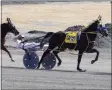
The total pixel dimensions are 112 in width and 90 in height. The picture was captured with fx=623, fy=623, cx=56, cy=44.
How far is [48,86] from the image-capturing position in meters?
14.2

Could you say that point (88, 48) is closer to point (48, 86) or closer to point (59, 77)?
point (59, 77)

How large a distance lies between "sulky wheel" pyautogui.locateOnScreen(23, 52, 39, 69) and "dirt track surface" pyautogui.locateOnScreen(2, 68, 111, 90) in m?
2.55

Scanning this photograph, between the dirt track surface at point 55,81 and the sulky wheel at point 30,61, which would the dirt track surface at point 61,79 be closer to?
the dirt track surface at point 55,81

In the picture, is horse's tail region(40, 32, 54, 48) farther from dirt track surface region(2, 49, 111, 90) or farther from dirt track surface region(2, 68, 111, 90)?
dirt track surface region(2, 68, 111, 90)

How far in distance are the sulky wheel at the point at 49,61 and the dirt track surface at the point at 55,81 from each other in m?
2.34

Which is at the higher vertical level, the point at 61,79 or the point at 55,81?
the point at 55,81

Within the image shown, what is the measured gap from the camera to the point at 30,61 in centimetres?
2100

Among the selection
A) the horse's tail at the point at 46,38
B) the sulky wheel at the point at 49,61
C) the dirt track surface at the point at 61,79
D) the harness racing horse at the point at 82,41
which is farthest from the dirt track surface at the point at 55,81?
the horse's tail at the point at 46,38

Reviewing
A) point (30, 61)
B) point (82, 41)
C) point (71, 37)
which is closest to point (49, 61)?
point (30, 61)

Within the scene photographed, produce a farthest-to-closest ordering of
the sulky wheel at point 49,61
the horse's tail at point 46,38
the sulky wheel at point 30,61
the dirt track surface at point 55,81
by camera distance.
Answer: the horse's tail at point 46,38
the sulky wheel at point 30,61
the sulky wheel at point 49,61
the dirt track surface at point 55,81

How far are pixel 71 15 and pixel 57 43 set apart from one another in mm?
27444

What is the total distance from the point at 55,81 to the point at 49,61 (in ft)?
17.9

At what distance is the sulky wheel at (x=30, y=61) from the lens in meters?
20.8

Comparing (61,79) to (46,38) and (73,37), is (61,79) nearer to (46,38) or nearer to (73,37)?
(73,37)
